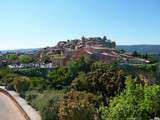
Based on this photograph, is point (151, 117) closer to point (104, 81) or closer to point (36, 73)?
point (104, 81)

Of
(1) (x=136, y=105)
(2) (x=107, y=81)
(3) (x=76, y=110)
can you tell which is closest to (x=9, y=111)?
(2) (x=107, y=81)

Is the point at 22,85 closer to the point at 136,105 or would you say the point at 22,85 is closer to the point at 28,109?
the point at 28,109

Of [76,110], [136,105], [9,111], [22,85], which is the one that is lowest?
[9,111]

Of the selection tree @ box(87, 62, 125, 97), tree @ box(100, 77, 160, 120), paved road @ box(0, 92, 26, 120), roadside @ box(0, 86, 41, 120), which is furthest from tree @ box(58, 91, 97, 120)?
paved road @ box(0, 92, 26, 120)

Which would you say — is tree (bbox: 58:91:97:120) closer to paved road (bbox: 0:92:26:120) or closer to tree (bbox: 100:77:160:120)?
tree (bbox: 100:77:160:120)

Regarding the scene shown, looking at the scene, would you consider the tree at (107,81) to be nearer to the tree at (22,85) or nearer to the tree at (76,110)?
the tree at (76,110)

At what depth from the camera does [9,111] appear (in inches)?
758

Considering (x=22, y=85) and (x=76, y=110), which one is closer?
(x=76, y=110)

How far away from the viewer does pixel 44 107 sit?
1471cm

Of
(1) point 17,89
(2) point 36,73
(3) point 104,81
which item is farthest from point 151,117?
(2) point 36,73

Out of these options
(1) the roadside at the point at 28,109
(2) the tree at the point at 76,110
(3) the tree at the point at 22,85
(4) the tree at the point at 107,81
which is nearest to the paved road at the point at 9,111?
(1) the roadside at the point at 28,109

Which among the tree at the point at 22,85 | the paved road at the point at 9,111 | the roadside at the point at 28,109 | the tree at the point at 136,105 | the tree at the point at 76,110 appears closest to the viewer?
the tree at the point at 136,105

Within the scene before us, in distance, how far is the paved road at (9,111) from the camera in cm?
1756

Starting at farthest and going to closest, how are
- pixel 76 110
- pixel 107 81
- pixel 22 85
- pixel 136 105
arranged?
pixel 22 85 → pixel 107 81 → pixel 76 110 → pixel 136 105
